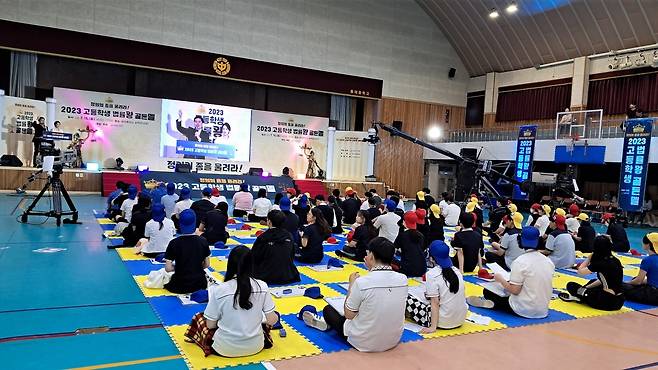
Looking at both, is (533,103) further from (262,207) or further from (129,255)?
(129,255)

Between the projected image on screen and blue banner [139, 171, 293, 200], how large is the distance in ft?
6.45

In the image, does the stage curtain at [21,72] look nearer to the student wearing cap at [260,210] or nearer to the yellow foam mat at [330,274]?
the student wearing cap at [260,210]

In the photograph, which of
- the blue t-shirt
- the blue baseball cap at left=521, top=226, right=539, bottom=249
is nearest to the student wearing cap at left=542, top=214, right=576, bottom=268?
the blue t-shirt

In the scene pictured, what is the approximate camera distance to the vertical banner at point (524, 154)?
20547mm

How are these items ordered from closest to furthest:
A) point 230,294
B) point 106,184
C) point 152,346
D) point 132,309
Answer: point 230,294, point 152,346, point 132,309, point 106,184

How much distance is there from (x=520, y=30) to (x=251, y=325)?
24.7m

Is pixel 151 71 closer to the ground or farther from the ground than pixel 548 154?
farther from the ground

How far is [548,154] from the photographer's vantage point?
20.9 meters

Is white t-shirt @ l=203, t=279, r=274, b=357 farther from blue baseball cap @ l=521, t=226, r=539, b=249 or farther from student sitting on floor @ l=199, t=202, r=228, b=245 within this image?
student sitting on floor @ l=199, t=202, r=228, b=245

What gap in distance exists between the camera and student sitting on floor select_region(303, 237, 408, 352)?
394 cm

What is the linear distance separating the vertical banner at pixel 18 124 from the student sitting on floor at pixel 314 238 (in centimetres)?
1487

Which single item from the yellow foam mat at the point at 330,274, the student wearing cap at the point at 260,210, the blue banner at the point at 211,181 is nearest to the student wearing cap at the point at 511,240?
the yellow foam mat at the point at 330,274

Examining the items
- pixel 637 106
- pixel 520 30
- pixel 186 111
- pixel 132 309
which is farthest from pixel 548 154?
pixel 132 309

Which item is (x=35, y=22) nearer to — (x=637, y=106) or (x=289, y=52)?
(x=289, y=52)
